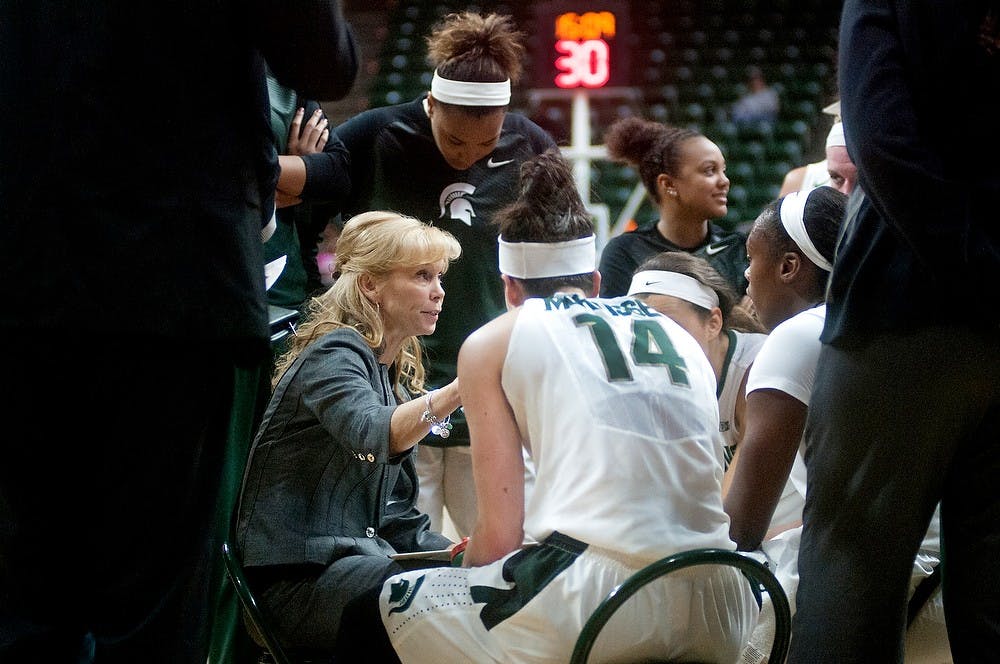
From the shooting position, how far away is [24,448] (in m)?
1.59

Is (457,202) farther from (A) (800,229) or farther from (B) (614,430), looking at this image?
(B) (614,430)

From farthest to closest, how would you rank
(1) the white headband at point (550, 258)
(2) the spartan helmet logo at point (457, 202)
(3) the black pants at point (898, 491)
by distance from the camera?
(2) the spartan helmet logo at point (457, 202) < (1) the white headband at point (550, 258) < (3) the black pants at point (898, 491)

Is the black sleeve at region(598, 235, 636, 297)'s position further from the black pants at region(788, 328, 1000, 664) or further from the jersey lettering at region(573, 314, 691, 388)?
the black pants at region(788, 328, 1000, 664)

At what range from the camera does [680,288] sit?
2895 millimetres

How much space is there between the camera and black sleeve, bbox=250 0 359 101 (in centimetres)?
161

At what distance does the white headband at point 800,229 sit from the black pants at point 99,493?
1.27m

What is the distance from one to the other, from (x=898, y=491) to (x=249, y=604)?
101 cm

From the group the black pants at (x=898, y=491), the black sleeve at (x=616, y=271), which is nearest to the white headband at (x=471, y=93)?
the black sleeve at (x=616, y=271)

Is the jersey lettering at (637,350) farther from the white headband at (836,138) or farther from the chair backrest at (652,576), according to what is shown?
the white headband at (836,138)

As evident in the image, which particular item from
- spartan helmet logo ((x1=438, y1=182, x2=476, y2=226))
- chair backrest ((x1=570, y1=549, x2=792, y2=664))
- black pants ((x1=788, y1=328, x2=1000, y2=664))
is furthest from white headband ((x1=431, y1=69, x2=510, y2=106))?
chair backrest ((x1=570, y1=549, x2=792, y2=664))

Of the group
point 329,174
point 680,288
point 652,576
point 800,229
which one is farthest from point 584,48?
point 652,576

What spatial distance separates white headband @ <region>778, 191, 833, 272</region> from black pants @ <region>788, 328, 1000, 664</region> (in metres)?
0.67

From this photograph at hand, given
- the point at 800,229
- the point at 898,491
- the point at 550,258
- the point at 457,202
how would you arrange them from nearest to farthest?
the point at 898,491 → the point at 550,258 → the point at 800,229 → the point at 457,202

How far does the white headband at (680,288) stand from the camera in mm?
2889
